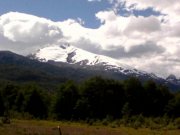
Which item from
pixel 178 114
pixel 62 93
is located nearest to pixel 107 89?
pixel 62 93

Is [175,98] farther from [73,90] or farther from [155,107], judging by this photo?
[73,90]

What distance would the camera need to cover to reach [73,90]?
326 feet

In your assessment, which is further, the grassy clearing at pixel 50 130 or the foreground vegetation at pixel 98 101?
the foreground vegetation at pixel 98 101

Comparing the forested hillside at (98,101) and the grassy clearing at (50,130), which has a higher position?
the forested hillside at (98,101)

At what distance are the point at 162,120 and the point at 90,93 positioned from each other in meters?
22.3

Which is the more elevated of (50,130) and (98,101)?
(98,101)

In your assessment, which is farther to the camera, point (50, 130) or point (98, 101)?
point (98, 101)

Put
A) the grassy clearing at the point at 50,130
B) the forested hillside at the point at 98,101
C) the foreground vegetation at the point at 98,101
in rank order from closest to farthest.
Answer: the grassy clearing at the point at 50,130 < the foreground vegetation at the point at 98,101 < the forested hillside at the point at 98,101

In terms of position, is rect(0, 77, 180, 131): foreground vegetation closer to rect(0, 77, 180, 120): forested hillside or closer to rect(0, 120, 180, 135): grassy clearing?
rect(0, 77, 180, 120): forested hillside

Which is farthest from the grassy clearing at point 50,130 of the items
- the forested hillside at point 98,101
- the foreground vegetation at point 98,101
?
the forested hillside at point 98,101

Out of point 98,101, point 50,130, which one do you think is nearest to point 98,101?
point 98,101

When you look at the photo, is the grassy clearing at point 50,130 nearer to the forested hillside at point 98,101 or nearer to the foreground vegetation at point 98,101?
the foreground vegetation at point 98,101

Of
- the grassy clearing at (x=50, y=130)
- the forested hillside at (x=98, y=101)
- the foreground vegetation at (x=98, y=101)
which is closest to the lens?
the grassy clearing at (x=50, y=130)

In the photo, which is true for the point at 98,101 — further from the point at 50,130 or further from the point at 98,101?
the point at 50,130
